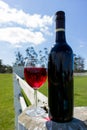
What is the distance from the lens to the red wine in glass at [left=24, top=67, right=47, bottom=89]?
0.93m

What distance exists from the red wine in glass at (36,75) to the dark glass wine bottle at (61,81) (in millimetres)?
200

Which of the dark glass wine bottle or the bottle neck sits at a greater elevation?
the bottle neck

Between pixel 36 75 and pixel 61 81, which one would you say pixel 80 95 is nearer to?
pixel 36 75

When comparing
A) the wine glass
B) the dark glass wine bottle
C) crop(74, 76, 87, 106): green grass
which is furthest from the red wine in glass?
crop(74, 76, 87, 106): green grass

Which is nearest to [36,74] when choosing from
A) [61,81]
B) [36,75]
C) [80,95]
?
[36,75]

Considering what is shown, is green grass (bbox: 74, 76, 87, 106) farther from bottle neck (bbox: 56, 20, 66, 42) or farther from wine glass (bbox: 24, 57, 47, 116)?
bottle neck (bbox: 56, 20, 66, 42)

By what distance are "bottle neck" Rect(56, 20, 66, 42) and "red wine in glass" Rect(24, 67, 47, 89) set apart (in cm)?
21

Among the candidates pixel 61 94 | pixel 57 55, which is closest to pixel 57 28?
pixel 57 55

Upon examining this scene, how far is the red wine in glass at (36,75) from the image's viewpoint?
3.05 feet

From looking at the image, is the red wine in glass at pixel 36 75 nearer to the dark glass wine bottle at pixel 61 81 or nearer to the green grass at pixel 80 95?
the dark glass wine bottle at pixel 61 81

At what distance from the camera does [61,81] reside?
0.70 meters

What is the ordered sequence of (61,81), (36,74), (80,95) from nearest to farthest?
(61,81) < (36,74) < (80,95)

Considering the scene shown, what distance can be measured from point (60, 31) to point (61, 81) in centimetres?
15

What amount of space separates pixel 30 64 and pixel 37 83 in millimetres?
87
